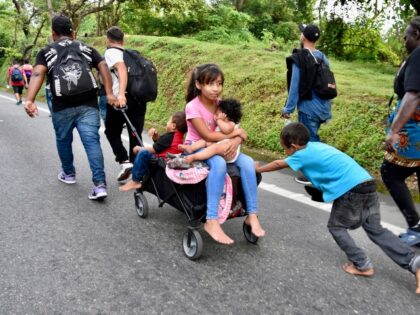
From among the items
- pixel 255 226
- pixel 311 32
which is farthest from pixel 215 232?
pixel 311 32

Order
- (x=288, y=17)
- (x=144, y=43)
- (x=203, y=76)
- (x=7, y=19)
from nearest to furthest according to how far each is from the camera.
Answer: (x=203, y=76) → (x=144, y=43) → (x=288, y=17) → (x=7, y=19)

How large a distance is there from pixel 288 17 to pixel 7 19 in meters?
18.9

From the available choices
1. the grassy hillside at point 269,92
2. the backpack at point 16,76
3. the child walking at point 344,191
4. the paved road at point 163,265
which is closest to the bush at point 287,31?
the grassy hillside at point 269,92

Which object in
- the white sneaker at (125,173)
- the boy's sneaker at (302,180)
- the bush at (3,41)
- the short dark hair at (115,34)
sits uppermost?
the short dark hair at (115,34)

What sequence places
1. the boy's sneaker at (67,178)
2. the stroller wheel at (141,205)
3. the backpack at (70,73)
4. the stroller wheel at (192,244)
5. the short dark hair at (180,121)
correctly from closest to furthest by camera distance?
the stroller wheel at (192,244) → the short dark hair at (180,121) → the stroller wheel at (141,205) → the backpack at (70,73) → the boy's sneaker at (67,178)

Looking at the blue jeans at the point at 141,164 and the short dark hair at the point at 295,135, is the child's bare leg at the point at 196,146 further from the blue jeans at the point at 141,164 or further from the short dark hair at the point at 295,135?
the short dark hair at the point at 295,135

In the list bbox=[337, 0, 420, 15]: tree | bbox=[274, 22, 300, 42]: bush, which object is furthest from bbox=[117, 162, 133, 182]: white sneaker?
bbox=[274, 22, 300, 42]: bush

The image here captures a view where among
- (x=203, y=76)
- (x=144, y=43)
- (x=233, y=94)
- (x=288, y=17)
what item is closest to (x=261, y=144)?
(x=233, y=94)

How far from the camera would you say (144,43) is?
14938 mm

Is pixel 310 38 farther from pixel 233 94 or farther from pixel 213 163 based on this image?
pixel 233 94

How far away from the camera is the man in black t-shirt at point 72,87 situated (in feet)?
13.6

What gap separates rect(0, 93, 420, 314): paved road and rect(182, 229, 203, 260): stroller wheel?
61mm

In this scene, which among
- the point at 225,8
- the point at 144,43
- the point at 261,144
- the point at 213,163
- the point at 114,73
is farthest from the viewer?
the point at 225,8

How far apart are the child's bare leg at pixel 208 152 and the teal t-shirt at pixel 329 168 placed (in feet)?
1.64
